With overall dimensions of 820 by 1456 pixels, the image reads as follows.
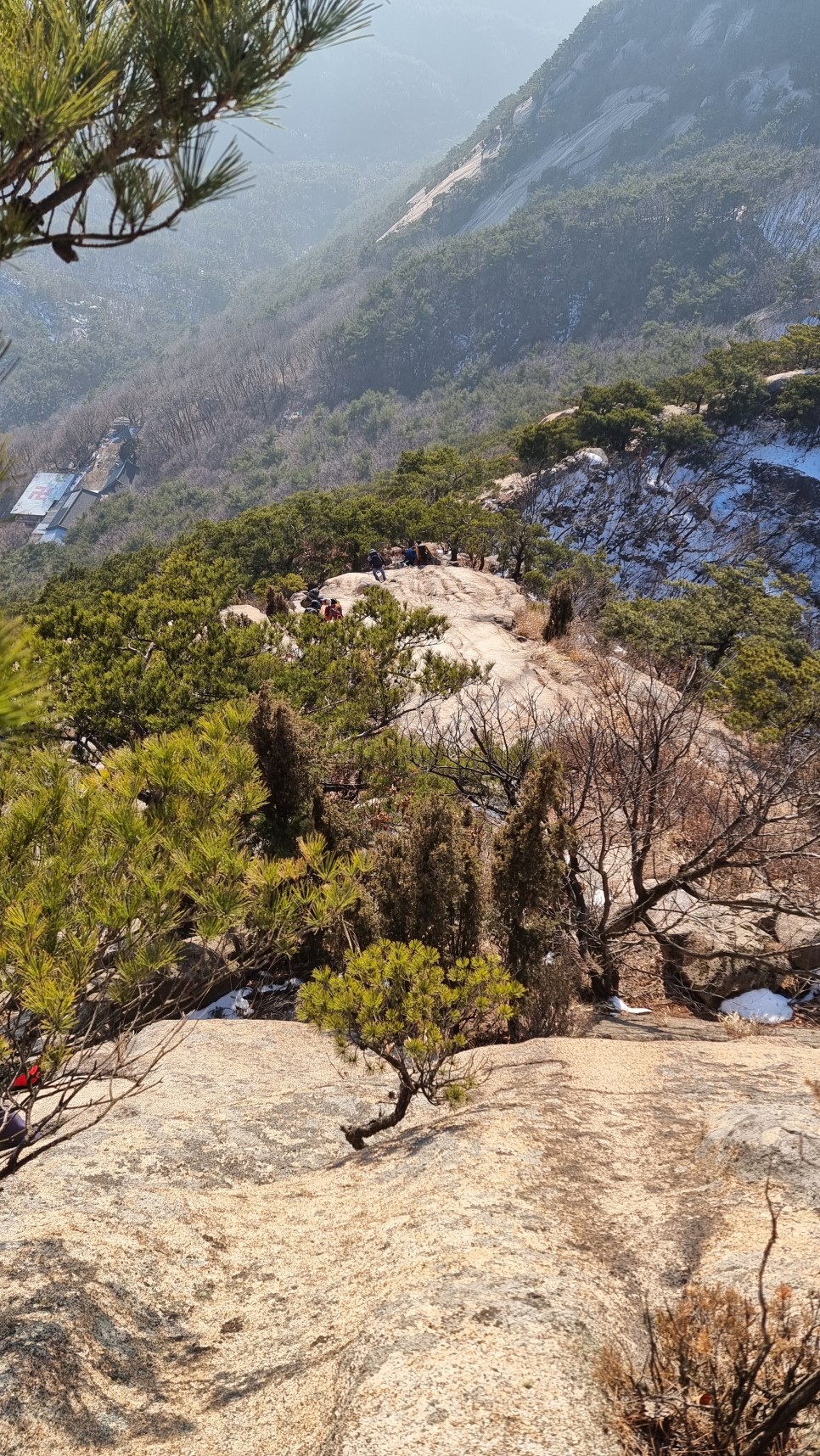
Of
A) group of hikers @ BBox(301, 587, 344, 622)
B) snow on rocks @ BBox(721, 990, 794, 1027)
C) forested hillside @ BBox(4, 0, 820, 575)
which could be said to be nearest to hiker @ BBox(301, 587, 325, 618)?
group of hikers @ BBox(301, 587, 344, 622)

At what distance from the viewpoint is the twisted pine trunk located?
12.2 ft

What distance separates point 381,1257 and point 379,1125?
120 centimetres

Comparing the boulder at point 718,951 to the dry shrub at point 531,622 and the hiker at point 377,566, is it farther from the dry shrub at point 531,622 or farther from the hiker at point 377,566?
the hiker at point 377,566

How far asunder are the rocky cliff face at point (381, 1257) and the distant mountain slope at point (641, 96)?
131756 mm

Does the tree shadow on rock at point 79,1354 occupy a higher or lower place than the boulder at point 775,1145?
higher

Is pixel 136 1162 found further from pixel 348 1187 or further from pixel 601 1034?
pixel 601 1034

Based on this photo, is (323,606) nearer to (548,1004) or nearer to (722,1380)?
(548,1004)

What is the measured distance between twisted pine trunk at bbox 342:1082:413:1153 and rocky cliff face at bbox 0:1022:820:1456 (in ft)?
0.24

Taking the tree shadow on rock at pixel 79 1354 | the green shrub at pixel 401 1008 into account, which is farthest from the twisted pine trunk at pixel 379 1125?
the tree shadow on rock at pixel 79 1354

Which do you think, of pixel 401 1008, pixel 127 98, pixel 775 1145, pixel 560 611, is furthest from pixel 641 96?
pixel 775 1145

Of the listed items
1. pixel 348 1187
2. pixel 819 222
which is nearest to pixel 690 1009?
pixel 348 1187

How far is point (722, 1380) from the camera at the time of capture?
5.83 feet

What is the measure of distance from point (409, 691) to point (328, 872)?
5099mm

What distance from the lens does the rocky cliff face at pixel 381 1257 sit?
6.44ft
